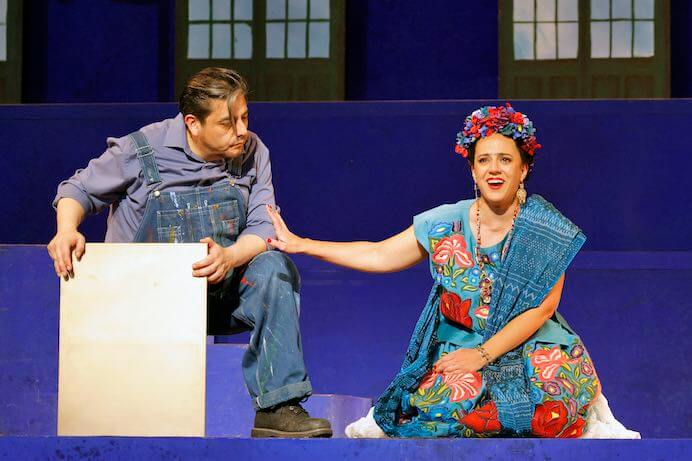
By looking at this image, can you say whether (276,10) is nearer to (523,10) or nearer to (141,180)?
(523,10)

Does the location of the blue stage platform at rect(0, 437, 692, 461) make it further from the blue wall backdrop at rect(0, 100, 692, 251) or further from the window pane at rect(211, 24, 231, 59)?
the window pane at rect(211, 24, 231, 59)

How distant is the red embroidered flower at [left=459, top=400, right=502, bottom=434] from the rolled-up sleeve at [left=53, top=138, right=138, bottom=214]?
1059 millimetres

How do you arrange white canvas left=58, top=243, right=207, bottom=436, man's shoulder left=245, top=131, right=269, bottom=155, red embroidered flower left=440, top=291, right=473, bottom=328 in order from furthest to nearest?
man's shoulder left=245, top=131, right=269, bottom=155
red embroidered flower left=440, top=291, right=473, bottom=328
white canvas left=58, top=243, right=207, bottom=436

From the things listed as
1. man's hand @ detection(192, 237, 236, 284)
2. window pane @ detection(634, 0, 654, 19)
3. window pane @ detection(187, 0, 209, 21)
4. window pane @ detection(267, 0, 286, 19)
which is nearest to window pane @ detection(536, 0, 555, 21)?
window pane @ detection(634, 0, 654, 19)

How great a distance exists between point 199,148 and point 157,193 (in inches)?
6.7

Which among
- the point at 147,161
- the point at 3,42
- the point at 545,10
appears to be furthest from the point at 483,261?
the point at 3,42

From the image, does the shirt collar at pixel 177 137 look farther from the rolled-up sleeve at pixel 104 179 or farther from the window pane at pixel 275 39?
the window pane at pixel 275 39

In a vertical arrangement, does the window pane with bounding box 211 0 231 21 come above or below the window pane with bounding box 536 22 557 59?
above

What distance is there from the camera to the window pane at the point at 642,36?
716 centimetres

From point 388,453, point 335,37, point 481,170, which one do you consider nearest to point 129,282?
point 388,453

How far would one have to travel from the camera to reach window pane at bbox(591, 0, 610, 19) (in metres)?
7.18

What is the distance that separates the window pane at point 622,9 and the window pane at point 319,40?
1.58 meters

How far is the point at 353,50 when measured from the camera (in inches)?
286

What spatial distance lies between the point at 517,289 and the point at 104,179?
1.09m
